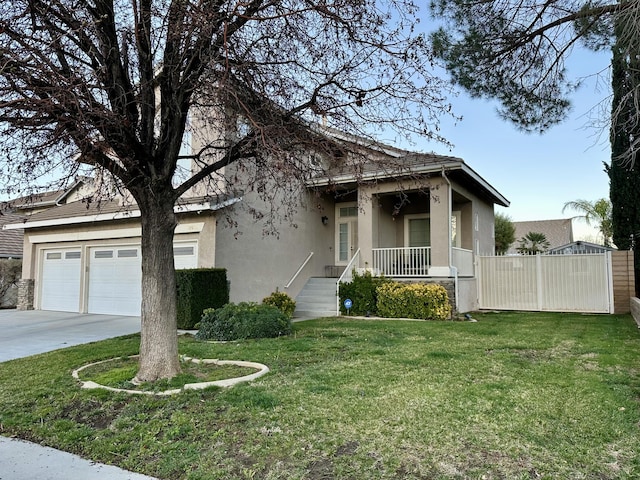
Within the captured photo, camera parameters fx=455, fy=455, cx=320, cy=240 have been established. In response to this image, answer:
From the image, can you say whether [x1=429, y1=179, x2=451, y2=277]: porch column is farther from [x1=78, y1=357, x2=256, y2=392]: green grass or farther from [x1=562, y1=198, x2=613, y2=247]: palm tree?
[x1=562, y1=198, x2=613, y2=247]: palm tree

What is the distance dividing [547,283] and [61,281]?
1637 cm

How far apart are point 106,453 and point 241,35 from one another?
5.12 metres

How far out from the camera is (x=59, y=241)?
1595 cm

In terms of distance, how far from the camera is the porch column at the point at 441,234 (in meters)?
12.9

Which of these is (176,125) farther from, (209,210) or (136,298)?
(136,298)

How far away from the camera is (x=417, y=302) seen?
1241cm

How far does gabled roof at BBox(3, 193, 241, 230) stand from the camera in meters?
11.7

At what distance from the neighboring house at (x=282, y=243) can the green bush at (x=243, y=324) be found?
2312 mm

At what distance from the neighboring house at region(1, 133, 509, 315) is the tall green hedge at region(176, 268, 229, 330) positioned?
86 cm

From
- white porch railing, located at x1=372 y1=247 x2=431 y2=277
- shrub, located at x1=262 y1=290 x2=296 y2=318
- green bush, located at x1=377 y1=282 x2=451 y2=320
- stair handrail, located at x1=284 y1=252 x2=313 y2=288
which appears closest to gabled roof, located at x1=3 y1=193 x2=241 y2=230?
shrub, located at x1=262 y1=290 x2=296 y2=318

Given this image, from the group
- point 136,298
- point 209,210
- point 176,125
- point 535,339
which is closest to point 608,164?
point 535,339

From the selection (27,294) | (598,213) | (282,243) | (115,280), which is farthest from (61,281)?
(598,213)

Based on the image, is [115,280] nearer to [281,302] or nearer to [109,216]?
[109,216]

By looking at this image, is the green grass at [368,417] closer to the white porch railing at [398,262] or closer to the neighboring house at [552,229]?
the white porch railing at [398,262]
